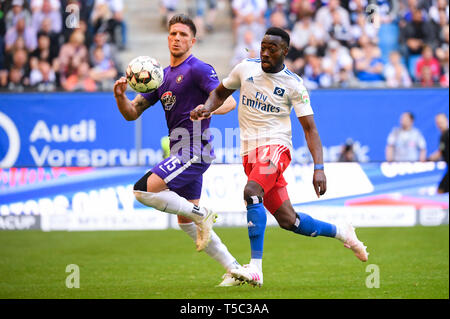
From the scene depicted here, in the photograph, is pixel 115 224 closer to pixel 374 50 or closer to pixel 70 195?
pixel 70 195

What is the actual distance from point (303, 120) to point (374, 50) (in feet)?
37.3

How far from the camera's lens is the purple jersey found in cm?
761

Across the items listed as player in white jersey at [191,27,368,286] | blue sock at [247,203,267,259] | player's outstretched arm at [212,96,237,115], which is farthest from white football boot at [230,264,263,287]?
player's outstretched arm at [212,96,237,115]

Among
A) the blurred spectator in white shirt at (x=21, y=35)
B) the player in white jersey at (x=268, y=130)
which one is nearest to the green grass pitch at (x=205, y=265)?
the player in white jersey at (x=268, y=130)

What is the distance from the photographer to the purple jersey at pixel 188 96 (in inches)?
300

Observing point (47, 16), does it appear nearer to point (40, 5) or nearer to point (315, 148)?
point (40, 5)

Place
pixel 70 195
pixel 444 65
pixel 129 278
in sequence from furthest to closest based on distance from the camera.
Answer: pixel 444 65, pixel 70 195, pixel 129 278

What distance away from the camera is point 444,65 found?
58.9 ft

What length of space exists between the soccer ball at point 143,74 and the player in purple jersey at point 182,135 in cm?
33

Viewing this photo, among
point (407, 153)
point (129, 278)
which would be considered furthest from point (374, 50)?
point (129, 278)

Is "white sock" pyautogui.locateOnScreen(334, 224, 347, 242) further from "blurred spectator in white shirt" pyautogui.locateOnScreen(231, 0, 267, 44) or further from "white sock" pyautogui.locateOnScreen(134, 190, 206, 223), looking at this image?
"blurred spectator in white shirt" pyautogui.locateOnScreen(231, 0, 267, 44)

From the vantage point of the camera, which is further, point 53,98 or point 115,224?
point 53,98

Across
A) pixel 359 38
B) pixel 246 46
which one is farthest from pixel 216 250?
pixel 359 38

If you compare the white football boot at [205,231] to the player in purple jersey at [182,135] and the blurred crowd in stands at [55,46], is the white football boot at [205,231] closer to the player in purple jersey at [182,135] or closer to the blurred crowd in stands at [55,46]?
the player in purple jersey at [182,135]
